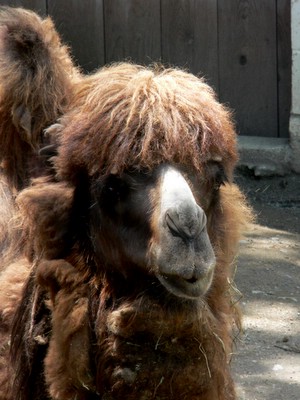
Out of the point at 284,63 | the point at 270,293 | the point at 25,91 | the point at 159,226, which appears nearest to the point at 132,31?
the point at 284,63

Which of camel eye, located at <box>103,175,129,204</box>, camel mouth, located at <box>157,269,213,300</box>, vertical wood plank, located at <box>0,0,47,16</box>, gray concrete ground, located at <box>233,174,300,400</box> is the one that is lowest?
gray concrete ground, located at <box>233,174,300,400</box>

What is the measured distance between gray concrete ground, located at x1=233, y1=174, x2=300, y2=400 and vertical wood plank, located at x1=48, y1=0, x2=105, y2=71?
5.72ft

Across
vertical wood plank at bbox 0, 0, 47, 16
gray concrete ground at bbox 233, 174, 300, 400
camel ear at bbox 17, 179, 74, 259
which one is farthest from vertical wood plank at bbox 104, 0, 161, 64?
camel ear at bbox 17, 179, 74, 259

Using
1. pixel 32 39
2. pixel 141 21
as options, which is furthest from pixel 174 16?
pixel 32 39

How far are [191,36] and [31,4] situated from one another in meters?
1.44

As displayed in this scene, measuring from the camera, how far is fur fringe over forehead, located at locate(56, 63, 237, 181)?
12.4 feet

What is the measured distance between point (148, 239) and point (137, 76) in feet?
2.29

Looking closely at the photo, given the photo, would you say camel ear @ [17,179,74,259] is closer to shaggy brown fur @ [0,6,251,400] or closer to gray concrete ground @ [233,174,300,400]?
shaggy brown fur @ [0,6,251,400]

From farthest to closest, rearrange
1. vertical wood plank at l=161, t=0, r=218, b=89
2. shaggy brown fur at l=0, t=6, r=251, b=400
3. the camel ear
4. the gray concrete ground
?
vertical wood plank at l=161, t=0, r=218, b=89, the gray concrete ground, the camel ear, shaggy brown fur at l=0, t=6, r=251, b=400

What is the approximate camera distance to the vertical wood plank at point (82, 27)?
31.9 ft

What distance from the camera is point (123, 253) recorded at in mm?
3830

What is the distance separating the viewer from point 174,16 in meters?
9.63

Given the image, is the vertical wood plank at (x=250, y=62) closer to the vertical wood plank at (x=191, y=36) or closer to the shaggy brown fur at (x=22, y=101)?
the vertical wood plank at (x=191, y=36)

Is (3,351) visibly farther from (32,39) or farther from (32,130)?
(32,39)
